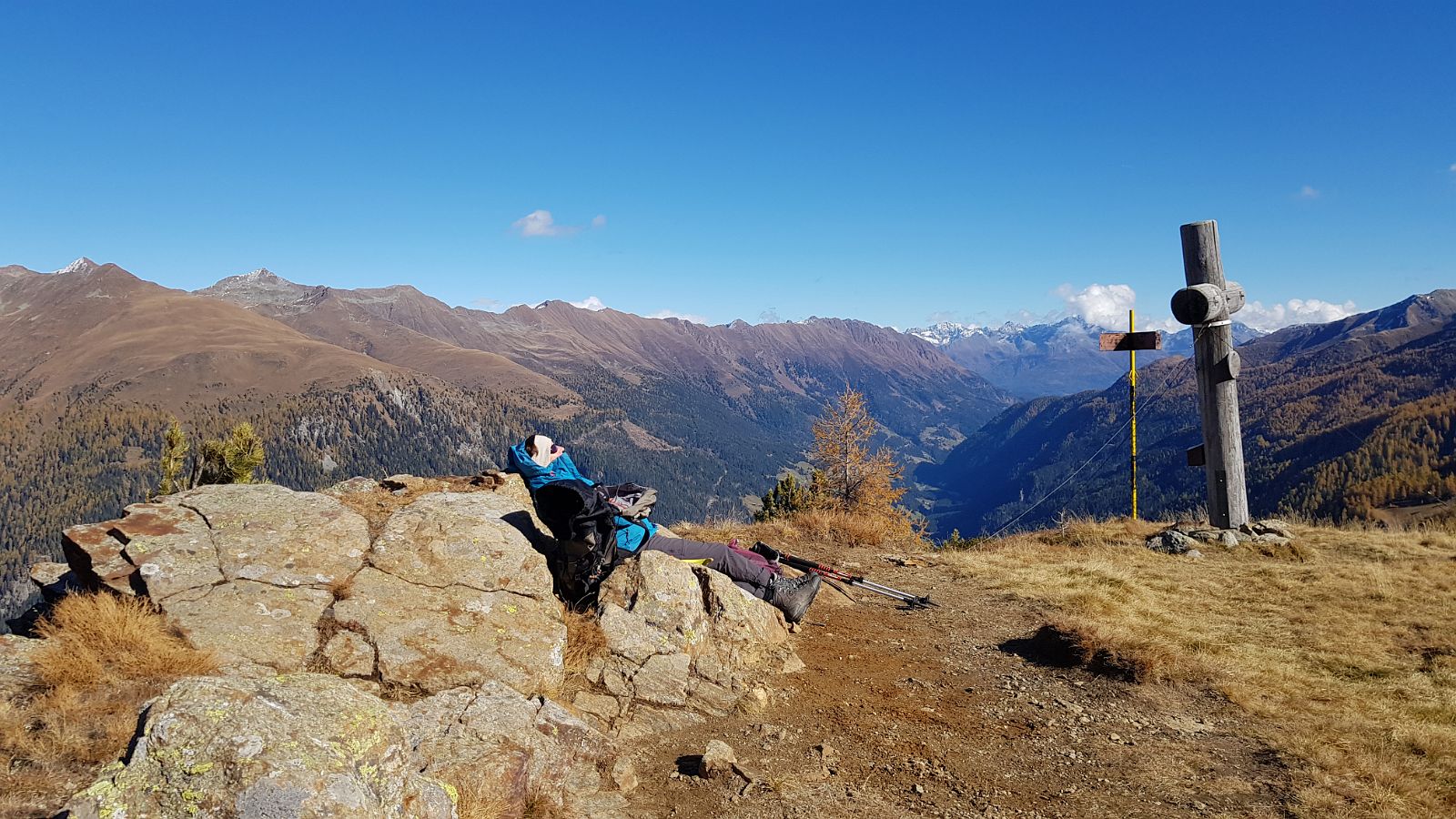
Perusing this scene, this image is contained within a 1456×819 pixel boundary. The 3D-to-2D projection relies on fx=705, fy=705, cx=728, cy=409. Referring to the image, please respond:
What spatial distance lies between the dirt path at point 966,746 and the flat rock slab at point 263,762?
2455mm

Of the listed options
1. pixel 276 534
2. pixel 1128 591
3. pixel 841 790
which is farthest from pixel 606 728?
pixel 1128 591

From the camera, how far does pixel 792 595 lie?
34.5 ft

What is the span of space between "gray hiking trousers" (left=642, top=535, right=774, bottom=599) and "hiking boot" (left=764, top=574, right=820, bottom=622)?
0.13 m

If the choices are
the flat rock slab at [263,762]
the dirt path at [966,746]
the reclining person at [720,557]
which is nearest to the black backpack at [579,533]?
the reclining person at [720,557]

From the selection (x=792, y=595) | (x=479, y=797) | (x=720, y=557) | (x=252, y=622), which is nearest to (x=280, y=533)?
(x=252, y=622)

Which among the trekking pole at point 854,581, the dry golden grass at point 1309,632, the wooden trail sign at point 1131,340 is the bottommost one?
the dry golden grass at point 1309,632

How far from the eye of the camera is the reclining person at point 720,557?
10180mm

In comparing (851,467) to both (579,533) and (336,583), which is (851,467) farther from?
(336,583)

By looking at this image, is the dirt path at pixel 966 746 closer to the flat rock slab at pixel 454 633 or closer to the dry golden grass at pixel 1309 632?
the dry golden grass at pixel 1309 632

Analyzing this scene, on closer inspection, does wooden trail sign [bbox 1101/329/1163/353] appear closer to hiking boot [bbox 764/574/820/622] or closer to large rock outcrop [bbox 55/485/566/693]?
hiking boot [bbox 764/574/820/622]

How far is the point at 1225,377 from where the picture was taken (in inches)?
615

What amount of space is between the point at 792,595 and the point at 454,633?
16.4ft

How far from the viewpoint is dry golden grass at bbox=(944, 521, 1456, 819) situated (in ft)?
21.3

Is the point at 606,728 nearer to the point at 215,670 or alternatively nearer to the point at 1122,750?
the point at 215,670
